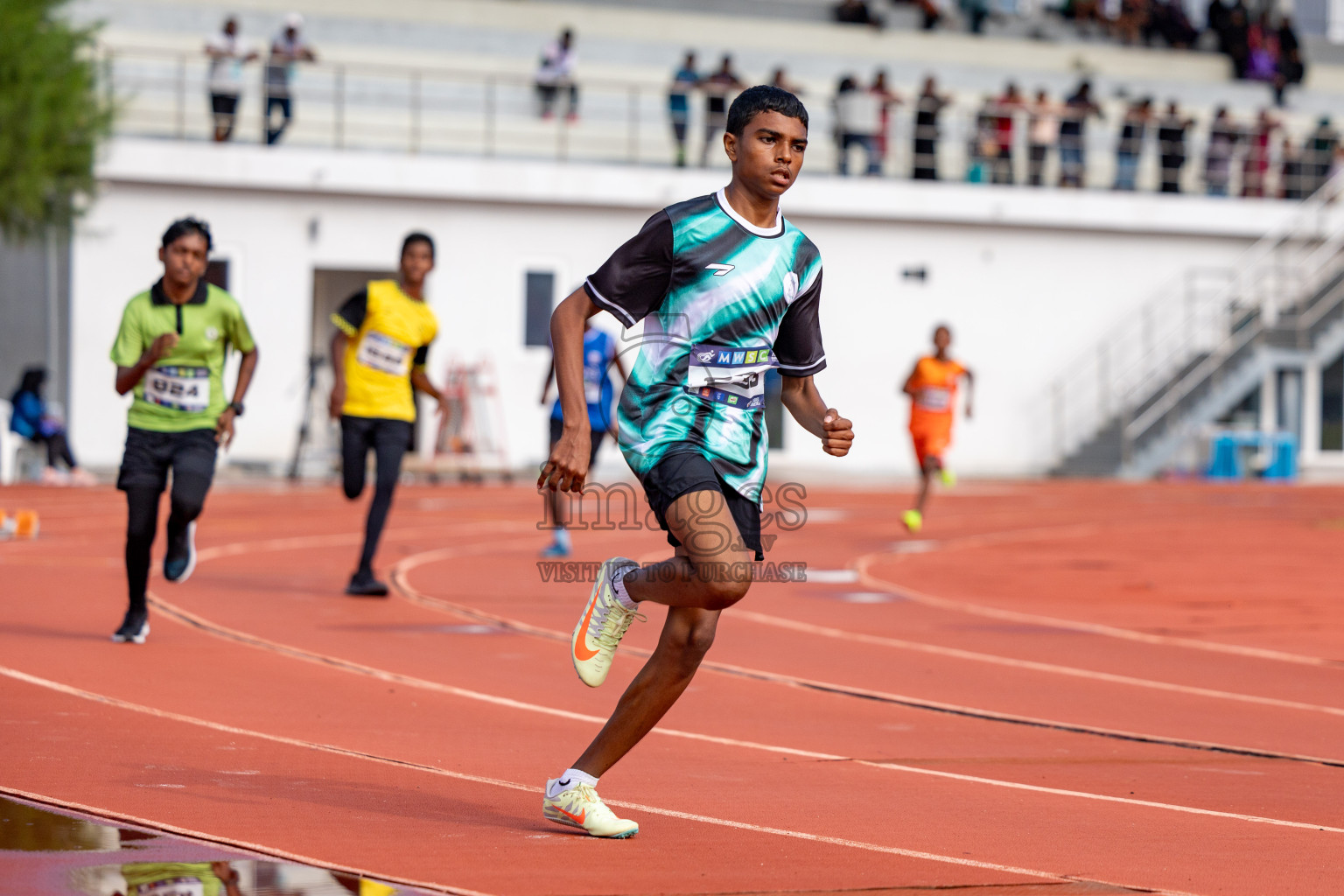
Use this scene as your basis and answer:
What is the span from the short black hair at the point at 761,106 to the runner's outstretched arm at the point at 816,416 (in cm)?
81

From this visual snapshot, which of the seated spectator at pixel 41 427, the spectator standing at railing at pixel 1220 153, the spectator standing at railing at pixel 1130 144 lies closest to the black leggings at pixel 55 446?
the seated spectator at pixel 41 427

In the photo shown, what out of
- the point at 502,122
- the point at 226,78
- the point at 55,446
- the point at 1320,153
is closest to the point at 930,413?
the point at 55,446

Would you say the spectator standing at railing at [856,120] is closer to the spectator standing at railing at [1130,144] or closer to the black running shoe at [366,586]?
the spectator standing at railing at [1130,144]

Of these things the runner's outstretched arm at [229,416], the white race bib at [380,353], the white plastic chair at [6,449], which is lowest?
the white plastic chair at [6,449]

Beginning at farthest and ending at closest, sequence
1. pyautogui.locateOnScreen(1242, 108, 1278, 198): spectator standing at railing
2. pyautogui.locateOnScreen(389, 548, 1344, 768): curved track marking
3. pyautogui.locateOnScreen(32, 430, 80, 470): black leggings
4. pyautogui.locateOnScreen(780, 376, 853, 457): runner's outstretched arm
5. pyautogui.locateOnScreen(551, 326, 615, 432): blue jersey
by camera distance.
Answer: pyautogui.locateOnScreen(1242, 108, 1278, 198): spectator standing at railing → pyautogui.locateOnScreen(32, 430, 80, 470): black leggings → pyautogui.locateOnScreen(551, 326, 615, 432): blue jersey → pyautogui.locateOnScreen(389, 548, 1344, 768): curved track marking → pyautogui.locateOnScreen(780, 376, 853, 457): runner's outstretched arm

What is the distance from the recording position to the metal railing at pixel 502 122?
28703mm

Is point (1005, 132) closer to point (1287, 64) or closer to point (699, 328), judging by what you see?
point (1287, 64)

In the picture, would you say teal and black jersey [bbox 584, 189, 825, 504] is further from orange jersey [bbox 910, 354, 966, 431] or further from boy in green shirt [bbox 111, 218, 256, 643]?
orange jersey [bbox 910, 354, 966, 431]

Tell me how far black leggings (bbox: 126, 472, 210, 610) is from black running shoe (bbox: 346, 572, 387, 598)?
256cm

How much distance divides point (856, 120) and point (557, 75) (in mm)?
5134

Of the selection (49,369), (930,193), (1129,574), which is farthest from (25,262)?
(1129,574)

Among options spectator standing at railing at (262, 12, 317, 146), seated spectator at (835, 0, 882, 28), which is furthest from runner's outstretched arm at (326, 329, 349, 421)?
seated spectator at (835, 0, 882, 28)

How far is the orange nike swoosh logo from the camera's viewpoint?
5258 millimetres

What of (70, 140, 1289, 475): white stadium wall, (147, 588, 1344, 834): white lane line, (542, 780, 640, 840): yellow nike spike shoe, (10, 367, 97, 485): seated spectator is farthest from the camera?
(70, 140, 1289, 475): white stadium wall
